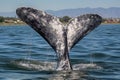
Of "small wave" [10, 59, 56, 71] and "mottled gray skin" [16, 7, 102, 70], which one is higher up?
"mottled gray skin" [16, 7, 102, 70]

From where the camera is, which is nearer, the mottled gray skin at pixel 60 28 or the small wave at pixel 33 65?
the mottled gray skin at pixel 60 28

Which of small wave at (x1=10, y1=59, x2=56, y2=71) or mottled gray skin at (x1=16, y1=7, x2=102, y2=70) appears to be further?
small wave at (x1=10, y1=59, x2=56, y2=71)

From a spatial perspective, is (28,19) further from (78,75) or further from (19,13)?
(78,75)

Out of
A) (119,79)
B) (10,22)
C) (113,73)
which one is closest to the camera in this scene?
(119,79)

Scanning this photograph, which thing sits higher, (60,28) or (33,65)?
(60,28)

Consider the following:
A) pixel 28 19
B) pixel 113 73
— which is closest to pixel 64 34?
pixel 28 19

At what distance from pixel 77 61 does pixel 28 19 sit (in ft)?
13.7

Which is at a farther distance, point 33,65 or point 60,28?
point 33,65

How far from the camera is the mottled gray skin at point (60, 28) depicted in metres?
10.6

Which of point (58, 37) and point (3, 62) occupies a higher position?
point (58, 37)

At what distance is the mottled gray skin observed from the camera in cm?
1059

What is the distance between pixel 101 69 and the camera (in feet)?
39.0

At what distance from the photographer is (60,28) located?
10.6 m

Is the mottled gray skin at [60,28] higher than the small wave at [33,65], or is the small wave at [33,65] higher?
the mottled gray skin at [60,28]
